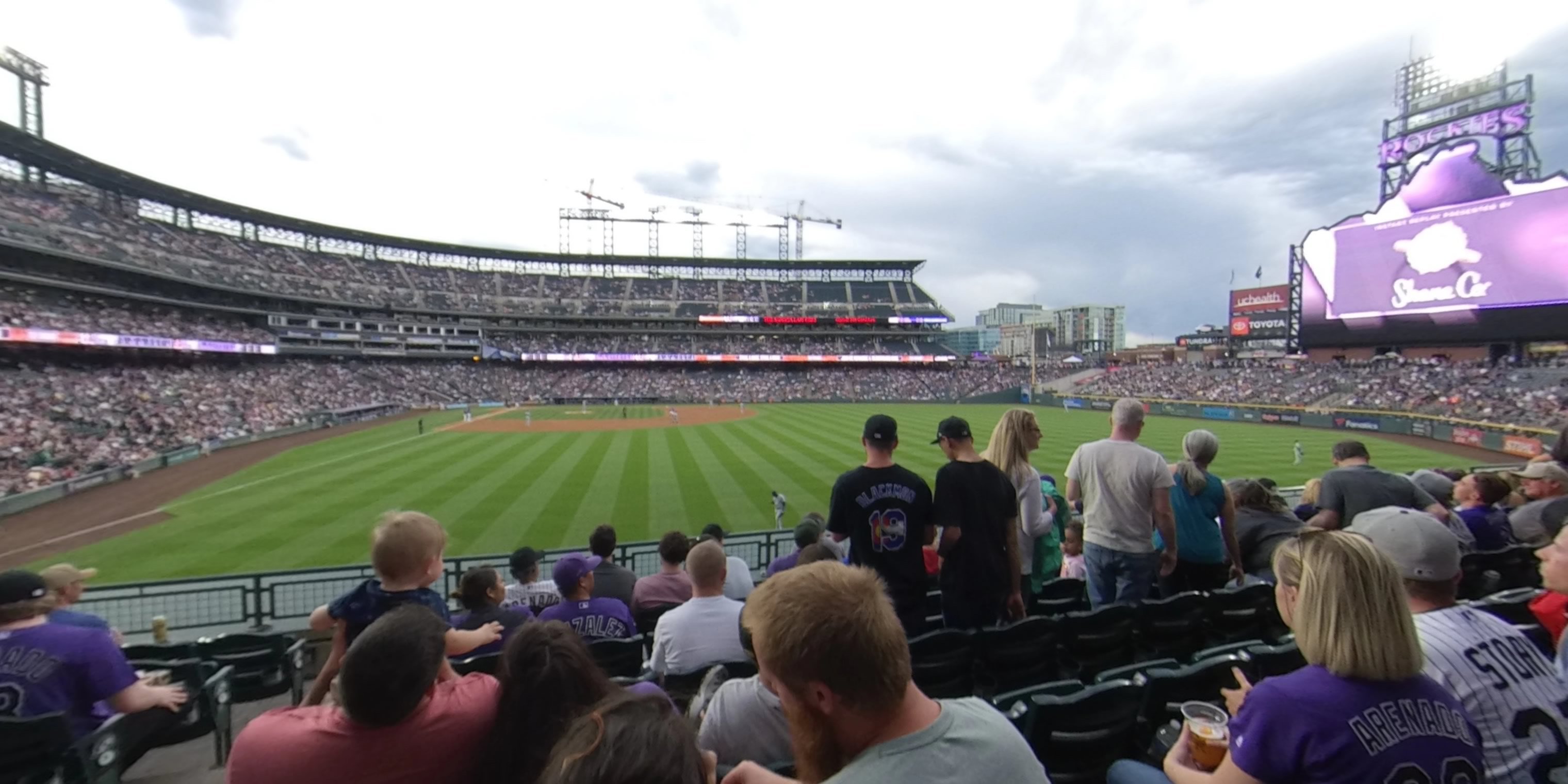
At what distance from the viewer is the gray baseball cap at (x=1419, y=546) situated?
2.74 meters

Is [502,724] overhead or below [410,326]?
below

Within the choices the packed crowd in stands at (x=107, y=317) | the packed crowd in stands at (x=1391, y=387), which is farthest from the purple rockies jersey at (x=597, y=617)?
the packed crowd in stands at (x=107, y=317)

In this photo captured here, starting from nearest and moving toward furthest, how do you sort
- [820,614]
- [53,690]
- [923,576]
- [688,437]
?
1. [820,614]
2. [53,690]
3. [923,576]
4. [688,437]

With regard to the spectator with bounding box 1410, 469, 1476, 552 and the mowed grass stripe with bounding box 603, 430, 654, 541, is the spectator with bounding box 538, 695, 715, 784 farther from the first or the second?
the mowed grass stripe with bounding box 603, 430, 654, 541

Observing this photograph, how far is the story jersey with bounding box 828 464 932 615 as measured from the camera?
195 inches

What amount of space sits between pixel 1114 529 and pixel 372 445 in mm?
34042

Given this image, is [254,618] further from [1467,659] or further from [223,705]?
[1467,659]

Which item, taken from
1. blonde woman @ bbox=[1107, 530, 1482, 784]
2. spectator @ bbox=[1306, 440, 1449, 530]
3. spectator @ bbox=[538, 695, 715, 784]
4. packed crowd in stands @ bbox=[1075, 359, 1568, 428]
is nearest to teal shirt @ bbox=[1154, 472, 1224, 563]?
spectator @ bbox=[1306, 440, 1449, 530]

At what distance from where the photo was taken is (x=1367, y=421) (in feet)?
120

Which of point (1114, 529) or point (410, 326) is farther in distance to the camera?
point (410, 326)

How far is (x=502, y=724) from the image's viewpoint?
2.30 m

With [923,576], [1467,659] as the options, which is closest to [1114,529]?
[923,576]

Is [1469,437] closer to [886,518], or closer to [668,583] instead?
[886,518]

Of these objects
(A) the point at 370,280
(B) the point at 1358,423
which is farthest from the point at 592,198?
(B) the point at 1358,423
